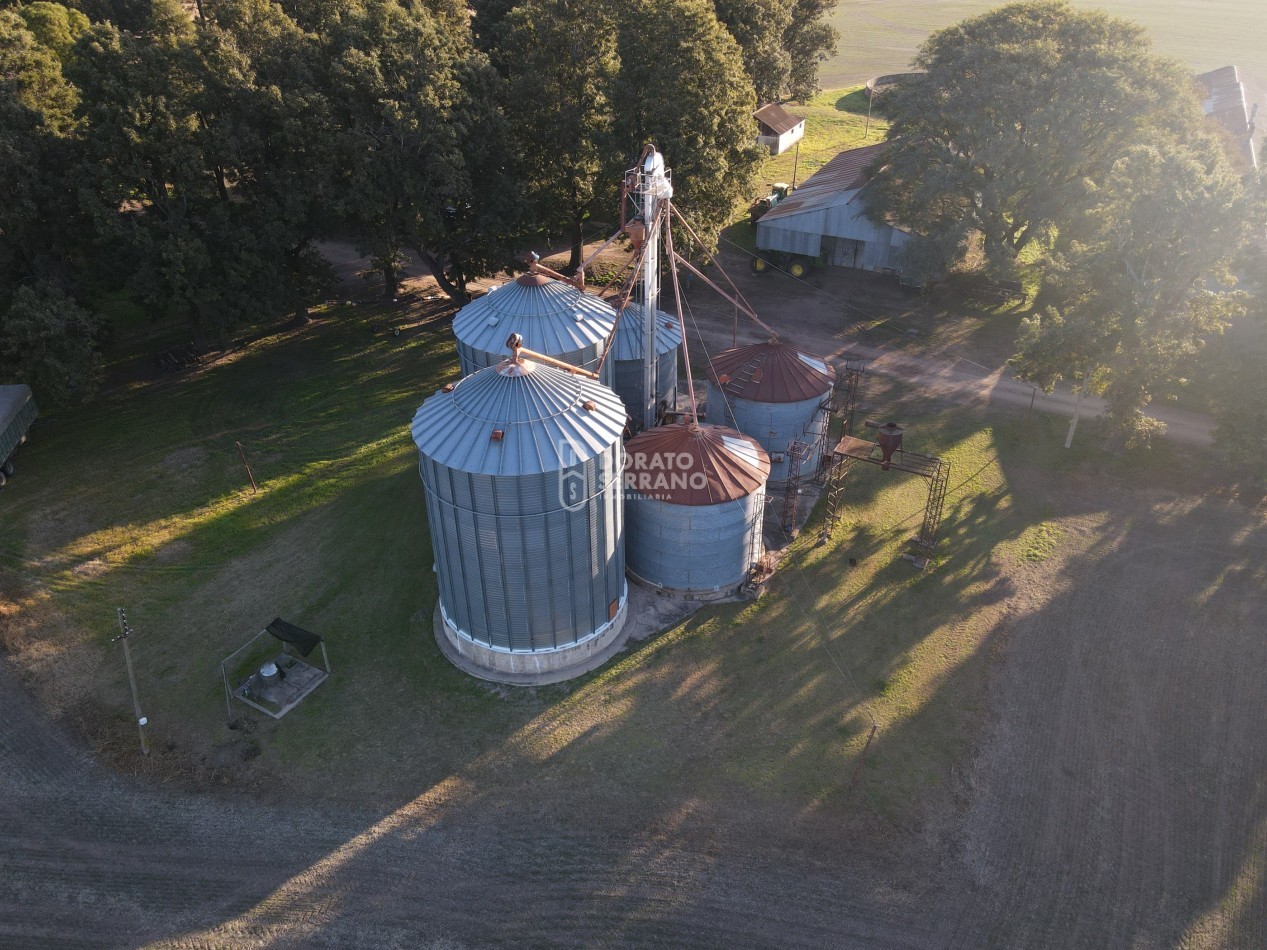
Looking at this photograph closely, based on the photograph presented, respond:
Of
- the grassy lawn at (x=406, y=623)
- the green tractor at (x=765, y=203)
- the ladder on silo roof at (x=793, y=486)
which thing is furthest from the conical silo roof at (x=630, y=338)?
the green tractor at (x=765, y=203)

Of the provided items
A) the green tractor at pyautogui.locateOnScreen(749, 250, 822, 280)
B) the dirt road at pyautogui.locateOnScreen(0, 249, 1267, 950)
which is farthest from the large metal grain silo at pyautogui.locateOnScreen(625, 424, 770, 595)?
the green tractor at pyautogui.locateOnScreen(749, 250, 822, 280)

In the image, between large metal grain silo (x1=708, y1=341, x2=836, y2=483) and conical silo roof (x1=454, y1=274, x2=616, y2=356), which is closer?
conical silo roof (x1=454, y1=274, x2=616, y2=356)

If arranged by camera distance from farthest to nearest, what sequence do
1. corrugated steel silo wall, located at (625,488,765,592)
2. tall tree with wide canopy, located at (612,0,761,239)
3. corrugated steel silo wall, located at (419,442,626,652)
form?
1. tall tree with wide canopy, located at (612,0,761,239)
2. corrugated steel silo wall, located at (625,488,765,592)
3. corrugated steel silo wall, located at (419,442,626,652)

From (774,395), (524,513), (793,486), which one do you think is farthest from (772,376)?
(524,513)

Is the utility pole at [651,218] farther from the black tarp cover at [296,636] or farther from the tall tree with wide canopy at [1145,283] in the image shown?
the tall tree with wide canopy at [1145,283]

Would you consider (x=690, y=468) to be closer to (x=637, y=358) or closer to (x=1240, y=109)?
(x=637, y=358)

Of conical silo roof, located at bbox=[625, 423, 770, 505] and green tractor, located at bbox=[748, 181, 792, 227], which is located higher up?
conical silo roof, located at bbox=[625, 423, 770, 505]

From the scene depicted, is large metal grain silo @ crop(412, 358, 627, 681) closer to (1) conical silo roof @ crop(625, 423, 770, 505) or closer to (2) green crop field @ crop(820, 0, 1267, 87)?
(1) conical silo roof @ crop(625, 423, 770, 505)
